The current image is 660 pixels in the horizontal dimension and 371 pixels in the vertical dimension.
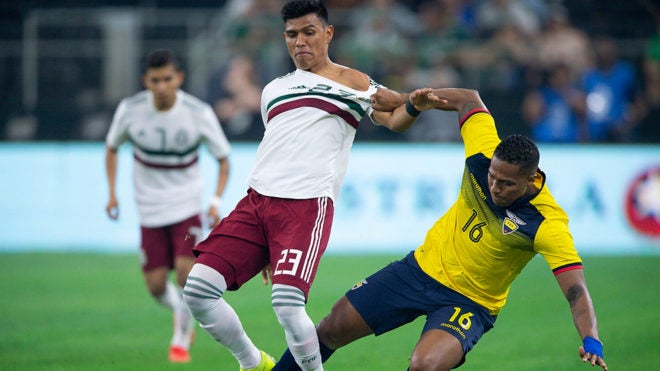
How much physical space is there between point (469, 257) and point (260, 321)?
4462mm

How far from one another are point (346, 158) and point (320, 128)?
1.13 ft

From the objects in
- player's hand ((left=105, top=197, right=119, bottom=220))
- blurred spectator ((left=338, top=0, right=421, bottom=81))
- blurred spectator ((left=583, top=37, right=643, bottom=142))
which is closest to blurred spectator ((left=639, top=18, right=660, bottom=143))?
blurred spectator ((left=583, top=37, right=643, bottom=142))

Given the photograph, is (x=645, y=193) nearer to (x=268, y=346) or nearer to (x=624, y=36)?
(x=624, y=36)

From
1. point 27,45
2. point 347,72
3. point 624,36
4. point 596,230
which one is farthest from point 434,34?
point 347,72

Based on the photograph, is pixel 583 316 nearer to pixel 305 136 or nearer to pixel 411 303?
pixel 411 303

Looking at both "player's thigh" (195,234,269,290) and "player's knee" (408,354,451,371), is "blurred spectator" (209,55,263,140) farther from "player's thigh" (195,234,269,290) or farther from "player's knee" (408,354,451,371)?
"player's knee" (408,354,451,371)

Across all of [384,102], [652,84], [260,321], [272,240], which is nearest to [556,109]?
[652,84]

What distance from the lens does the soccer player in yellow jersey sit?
6590 mm

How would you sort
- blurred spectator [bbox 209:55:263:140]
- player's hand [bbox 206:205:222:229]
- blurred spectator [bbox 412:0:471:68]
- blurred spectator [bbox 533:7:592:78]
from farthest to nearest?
blurred spectator [bbox 412:0:471:68] < blurred spectator [bbox 533:7:592:78] < blurred spectator [bbox 209:55:263:140] < player's hand [bbox 206:205:222:229]

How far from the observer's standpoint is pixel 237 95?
58.0 ft

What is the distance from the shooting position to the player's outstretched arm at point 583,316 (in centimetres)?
589

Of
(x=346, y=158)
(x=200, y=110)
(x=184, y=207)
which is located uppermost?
(x=346, y=158)

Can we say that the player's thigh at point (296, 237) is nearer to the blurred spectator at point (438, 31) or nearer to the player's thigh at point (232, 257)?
the player's thigh at point (232, 257)

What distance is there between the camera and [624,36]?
1862 centimetres
